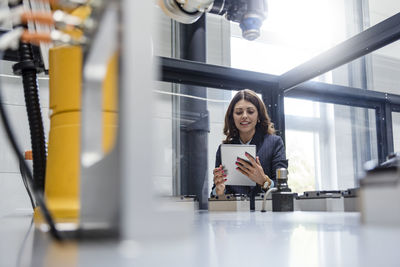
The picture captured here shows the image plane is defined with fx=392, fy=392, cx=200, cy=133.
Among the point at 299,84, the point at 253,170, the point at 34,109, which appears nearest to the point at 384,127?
the point at 299,84

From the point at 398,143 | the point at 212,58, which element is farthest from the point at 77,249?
the point at 212,58

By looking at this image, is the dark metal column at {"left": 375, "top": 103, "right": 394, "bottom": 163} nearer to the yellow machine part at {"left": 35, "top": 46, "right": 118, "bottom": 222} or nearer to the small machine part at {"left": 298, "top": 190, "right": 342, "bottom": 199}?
the small machine part at {"left": 298, "top": 190, "right": 342, "bottom": 199}

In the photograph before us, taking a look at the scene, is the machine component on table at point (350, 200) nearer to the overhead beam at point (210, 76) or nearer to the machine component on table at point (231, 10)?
the machine component on table at point (231, 10)

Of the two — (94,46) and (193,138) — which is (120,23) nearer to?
(94,46)

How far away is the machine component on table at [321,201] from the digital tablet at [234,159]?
42 cm

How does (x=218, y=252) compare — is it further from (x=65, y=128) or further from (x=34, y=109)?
(x=34, y=109)

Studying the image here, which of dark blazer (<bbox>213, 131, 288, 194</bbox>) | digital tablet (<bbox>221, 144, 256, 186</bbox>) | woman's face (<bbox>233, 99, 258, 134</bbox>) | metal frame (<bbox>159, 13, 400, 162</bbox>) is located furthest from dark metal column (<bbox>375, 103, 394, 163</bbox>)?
digital tablet (<bbox>221, 144, 256, 186</bbox>)

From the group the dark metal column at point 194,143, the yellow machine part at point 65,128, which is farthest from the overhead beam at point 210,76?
the yellow machine part at point 65,128

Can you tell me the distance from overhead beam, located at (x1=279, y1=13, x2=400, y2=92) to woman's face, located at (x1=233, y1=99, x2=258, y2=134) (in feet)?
0.64

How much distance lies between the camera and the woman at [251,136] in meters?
1.58

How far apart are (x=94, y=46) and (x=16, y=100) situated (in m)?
1.80

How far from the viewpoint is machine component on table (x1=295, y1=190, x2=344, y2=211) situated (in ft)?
3.11

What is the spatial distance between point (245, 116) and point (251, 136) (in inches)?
4.2

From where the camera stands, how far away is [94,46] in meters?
0.21
